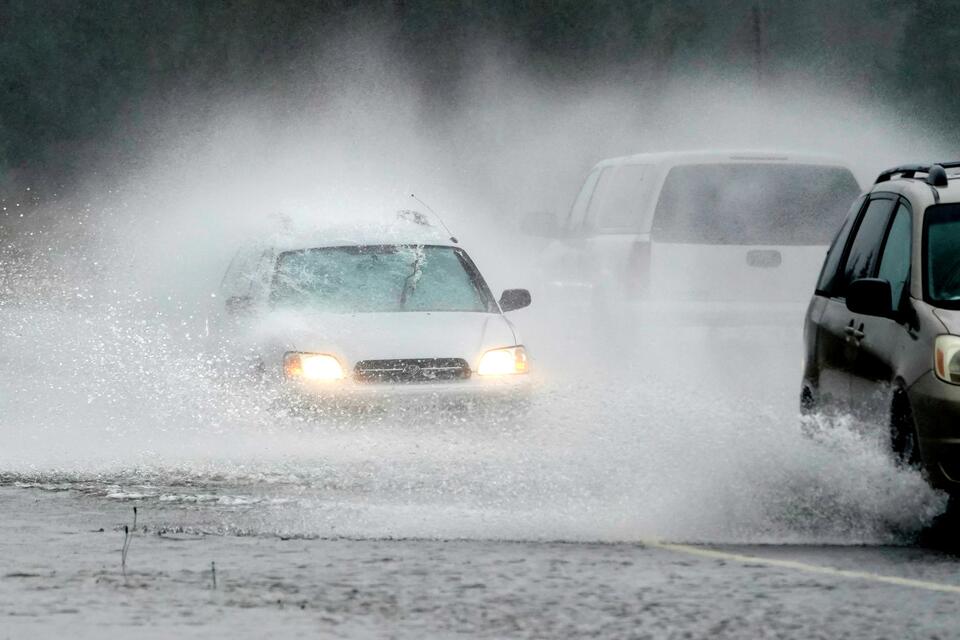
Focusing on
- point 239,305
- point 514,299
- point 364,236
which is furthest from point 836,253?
point 239,305

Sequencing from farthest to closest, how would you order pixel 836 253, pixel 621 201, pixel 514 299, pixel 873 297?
pixel 621 201 → pixel 514 299 → pixel 836 253 → pixel 873 297

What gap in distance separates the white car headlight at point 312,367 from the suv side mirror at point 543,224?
591 cm

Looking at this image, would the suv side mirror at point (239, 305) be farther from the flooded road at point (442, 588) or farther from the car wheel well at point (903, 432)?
the car wheel well at point (903, 432)

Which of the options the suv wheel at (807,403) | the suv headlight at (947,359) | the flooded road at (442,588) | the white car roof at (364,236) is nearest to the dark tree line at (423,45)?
the white car roof at (364,236)

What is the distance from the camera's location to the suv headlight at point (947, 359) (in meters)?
9.70

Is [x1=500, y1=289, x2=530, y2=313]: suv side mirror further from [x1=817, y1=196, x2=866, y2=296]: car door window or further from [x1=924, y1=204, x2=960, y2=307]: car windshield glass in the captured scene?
[x1=924, y1=204, x2=960, y2=307]: car windshield glass

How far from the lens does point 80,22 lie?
3894cm

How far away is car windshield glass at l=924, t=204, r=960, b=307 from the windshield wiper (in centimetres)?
471

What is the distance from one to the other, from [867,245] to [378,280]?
4.23 meters

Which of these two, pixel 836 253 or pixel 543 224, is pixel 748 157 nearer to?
pixel 543 224

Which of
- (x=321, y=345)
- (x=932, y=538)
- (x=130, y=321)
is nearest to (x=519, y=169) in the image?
(x=130, y=321)

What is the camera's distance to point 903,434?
10.1 meters

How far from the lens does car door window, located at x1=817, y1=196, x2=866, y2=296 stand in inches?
469

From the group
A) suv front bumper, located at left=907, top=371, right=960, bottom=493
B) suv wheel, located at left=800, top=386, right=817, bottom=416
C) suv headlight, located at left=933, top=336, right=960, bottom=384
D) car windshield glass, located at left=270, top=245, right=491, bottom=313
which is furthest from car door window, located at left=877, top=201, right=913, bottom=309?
car windshield glass, located at left=270, top=245, right=491, bottom=313
